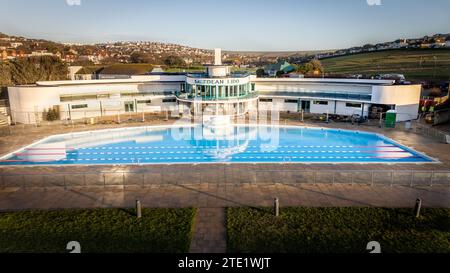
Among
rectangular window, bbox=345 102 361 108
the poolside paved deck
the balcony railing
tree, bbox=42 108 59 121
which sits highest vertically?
the balcony railing

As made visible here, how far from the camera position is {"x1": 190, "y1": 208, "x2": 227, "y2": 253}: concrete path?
39.7 feet

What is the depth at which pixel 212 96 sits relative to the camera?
40375 mm

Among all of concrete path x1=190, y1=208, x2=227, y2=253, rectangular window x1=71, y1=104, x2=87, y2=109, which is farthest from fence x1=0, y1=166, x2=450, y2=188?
rectangular window x1=71, y1=104, x2=87, y2=109

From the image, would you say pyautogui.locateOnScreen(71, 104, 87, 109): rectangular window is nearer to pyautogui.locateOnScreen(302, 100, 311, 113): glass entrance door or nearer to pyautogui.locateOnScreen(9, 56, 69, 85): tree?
pyautogui.locateOnScreen(9, 56, 69, 85): tree

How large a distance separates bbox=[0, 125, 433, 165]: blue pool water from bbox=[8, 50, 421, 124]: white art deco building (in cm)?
715

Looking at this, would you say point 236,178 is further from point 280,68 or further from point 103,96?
point 280,68

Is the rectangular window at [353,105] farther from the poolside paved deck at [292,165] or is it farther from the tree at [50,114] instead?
the tree at [50,114]

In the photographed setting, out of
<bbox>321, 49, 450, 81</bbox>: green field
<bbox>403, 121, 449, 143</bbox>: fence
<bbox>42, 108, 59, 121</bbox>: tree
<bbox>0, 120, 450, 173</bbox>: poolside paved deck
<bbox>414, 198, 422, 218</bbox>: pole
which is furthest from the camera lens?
<bbox>321, 49, 450, 81</bbox>: green field
